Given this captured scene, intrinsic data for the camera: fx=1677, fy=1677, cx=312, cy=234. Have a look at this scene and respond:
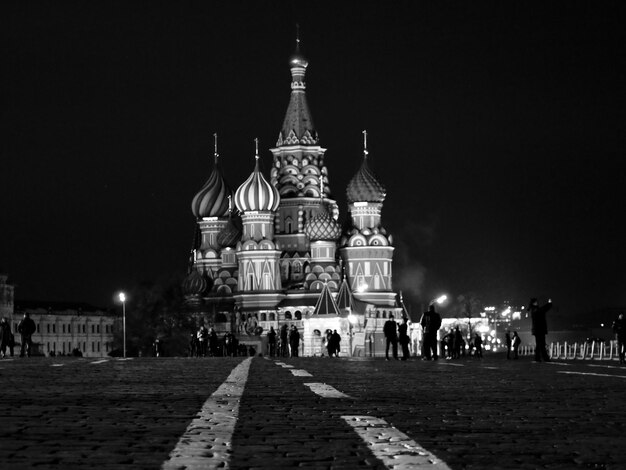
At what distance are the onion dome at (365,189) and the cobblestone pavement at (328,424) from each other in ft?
490

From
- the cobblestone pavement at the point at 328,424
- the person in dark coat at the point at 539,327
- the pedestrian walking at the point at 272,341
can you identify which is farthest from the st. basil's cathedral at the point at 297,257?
the cobblestone pavement at the point at 328,424

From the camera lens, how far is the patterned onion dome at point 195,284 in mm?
166375

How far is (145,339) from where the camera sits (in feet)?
429

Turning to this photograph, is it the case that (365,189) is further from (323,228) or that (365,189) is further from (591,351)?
(591,351)

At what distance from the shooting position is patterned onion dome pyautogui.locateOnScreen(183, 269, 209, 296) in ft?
A: 546

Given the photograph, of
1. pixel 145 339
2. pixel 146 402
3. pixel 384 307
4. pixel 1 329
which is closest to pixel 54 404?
pixel 146 402

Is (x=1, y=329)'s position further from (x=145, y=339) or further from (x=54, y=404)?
(x=145, y=339)

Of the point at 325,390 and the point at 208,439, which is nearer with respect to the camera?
the point at 208,439

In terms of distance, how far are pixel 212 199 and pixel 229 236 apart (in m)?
5.90

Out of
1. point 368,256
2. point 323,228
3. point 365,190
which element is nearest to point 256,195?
point 323,228

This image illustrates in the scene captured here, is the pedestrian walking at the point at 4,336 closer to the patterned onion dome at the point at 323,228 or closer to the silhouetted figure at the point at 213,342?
the silhouetted figure at the point at 213,342

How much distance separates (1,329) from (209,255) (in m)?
122

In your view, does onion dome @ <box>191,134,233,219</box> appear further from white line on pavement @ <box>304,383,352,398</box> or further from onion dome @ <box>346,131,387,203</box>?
white line on pavement @ <box>304,383,352,398</box>

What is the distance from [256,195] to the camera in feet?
533
